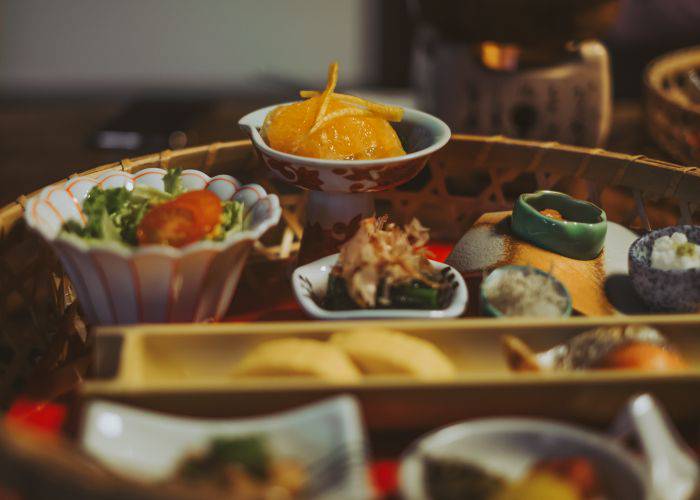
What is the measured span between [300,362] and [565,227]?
50 centimetres

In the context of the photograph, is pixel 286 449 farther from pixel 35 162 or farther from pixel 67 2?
pixel 67 2

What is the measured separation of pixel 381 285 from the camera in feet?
2.99

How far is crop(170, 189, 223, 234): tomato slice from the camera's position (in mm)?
895

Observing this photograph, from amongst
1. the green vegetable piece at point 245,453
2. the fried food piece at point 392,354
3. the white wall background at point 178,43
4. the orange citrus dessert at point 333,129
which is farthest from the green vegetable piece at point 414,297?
the white wall background at point 178,43

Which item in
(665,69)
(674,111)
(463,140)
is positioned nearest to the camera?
(463,140)

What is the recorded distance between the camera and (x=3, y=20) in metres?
3.28

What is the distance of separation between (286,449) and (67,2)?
319 cm

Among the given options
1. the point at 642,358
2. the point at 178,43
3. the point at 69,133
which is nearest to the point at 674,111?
the point at 642,358

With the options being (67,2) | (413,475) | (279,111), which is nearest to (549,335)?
(413,475)

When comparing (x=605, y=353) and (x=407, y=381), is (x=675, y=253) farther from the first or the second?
(x=407, y=381)

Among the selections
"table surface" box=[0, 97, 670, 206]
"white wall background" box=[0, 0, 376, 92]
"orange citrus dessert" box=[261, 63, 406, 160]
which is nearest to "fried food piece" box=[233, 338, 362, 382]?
"orange citrus dessert" box=[261, 63, 406, 160]

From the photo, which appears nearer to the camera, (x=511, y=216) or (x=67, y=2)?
(x=511, y=216)

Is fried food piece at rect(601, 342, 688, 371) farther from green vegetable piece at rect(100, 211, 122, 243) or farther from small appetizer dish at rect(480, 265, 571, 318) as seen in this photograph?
green vegetable piece at rect(100, 211, 122, 243)

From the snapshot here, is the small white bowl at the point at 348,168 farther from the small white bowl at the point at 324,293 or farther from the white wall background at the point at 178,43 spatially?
the white wall background at the point at 178,43
